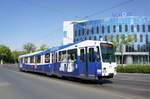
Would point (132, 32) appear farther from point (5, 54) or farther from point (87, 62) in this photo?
point (5, 54)

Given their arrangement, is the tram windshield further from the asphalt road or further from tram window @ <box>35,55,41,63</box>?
tram window @ <box>35,55,41,63</box>

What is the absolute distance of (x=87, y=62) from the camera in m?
22.6

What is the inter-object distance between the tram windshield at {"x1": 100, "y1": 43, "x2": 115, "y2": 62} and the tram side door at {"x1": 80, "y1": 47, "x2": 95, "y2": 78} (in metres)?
0.80

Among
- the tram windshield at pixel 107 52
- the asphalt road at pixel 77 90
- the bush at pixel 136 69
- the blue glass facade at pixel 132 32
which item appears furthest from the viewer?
the blue glass facade at pixel 132 32

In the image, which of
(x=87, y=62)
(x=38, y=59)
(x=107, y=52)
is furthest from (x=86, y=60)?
(x=38, y=59)

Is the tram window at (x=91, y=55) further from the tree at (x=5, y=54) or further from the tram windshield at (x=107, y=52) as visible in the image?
the tree at (x=5, y=54)

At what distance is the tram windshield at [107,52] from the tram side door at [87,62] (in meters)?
0.80

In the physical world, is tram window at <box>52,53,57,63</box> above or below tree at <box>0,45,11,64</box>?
below

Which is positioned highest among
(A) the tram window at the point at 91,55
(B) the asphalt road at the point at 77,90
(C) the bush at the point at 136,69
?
(A) the tram window at the point at 91,55

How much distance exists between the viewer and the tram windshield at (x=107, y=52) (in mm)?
21891

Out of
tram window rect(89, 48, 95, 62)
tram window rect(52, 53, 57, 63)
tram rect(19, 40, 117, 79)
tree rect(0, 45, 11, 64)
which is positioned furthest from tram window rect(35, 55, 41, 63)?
tree rect(0, 45, 11, 64)

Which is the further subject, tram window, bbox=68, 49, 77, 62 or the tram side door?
tram window, bbox=68, 49, 77, 62

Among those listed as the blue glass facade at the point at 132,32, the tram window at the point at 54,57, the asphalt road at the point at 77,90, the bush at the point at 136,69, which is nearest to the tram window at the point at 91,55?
the asphalt road at the point at 77,90

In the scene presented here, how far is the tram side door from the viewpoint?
22.0 metres
